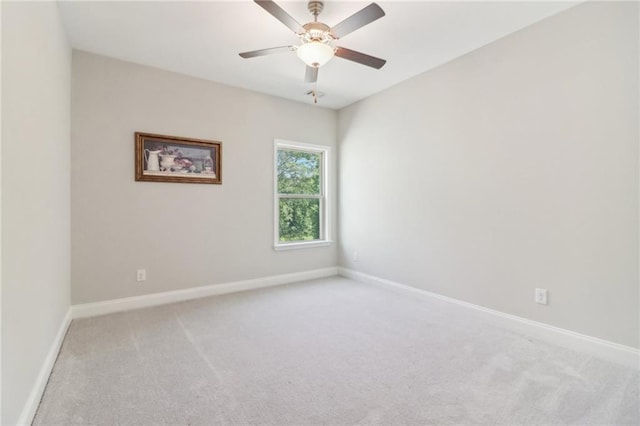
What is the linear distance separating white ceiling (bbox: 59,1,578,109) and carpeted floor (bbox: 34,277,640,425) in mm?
2592

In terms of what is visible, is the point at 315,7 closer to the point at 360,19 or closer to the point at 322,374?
the point at 360,19

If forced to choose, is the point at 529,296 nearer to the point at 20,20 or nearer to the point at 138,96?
the point at 20,20

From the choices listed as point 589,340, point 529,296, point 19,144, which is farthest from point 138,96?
point 589,340

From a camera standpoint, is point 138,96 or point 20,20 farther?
point 138,96


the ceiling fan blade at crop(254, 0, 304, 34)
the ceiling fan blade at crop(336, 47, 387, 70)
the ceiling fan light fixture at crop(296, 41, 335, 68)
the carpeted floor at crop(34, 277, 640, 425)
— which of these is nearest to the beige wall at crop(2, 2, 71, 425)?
the carpeted floor at crop(34, 277, 640, 425)

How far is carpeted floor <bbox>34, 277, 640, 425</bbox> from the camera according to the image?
1.63 meters

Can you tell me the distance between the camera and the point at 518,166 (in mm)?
2697

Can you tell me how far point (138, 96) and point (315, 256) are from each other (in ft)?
9.77

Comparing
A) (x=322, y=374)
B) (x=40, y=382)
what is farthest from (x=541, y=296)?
(x=40, y=382)

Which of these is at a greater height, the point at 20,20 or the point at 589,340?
the point at 20,20

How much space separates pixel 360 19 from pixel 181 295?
3.25 metres

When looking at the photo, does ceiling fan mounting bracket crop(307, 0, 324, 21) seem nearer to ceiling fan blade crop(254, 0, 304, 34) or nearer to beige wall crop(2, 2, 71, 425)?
ceiling fan blade crop(254, 0, 304, 34)

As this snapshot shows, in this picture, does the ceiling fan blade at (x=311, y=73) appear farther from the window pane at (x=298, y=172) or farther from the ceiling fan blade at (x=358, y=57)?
the window pane at (x=298, y=172)

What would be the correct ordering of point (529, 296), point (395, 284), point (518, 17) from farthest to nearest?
point (395, 284) < point (529, 296) < point (518, 17)
